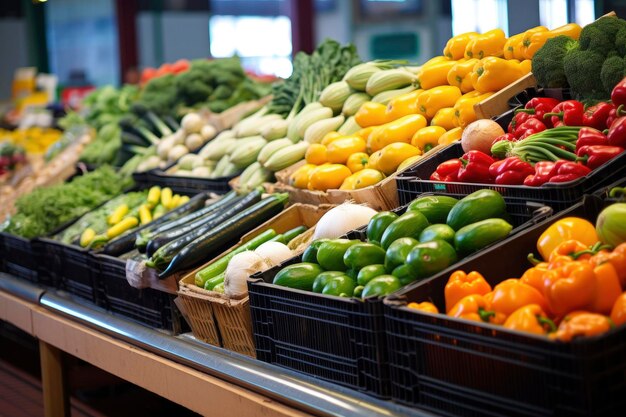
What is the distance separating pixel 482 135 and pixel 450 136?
30 cm

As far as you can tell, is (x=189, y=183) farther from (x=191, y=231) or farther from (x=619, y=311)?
(x=619, y=311)

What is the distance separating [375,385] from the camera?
6.96 feet

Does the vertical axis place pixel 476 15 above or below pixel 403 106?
above

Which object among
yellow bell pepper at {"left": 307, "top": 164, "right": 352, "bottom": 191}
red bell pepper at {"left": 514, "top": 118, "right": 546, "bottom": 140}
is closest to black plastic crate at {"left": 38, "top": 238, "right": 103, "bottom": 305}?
yellow bell pepper at {"left": 307, "top": 164, "right": 352, "bottom": 191}

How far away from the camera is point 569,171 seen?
2344 mm

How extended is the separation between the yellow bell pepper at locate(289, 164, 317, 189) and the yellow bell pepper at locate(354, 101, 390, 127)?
305mm

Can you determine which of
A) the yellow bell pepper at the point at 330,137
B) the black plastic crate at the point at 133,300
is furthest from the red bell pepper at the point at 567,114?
the black plastic crate at the point at 133,300

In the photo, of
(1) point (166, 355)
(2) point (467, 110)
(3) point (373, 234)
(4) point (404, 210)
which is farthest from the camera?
(2) point (467, 110)

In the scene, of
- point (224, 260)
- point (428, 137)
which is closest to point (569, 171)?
point (428, 137)

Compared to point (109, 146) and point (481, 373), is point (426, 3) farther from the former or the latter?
point (481, 373)

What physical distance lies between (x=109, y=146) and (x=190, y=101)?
2.32 feet

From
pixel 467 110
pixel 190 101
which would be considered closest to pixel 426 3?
pixel 190 101

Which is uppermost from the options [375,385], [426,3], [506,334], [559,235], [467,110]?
[426,3]

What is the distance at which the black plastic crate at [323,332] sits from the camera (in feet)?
6.90
